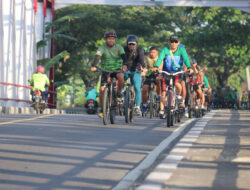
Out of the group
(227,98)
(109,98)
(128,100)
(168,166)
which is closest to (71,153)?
(168,166)

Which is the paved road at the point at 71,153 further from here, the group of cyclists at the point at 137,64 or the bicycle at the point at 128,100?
the group of cyclists at the point at 137,64

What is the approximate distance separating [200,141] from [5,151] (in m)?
3.03

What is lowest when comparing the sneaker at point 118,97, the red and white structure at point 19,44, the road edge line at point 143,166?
the road edge line at point 143,166

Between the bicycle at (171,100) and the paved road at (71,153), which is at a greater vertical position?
the bicycle at (171,100)

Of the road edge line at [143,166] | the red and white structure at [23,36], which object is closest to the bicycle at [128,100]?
the road edge line at [143,166]

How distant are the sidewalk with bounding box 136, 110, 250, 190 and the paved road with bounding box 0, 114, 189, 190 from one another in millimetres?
419

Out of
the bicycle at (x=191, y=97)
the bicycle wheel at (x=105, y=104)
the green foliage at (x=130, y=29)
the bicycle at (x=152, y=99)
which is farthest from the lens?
the green foliage at (x=130, y=29)

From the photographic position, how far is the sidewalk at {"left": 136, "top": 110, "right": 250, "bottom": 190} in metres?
7.16

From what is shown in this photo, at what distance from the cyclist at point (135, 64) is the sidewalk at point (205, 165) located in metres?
3.61

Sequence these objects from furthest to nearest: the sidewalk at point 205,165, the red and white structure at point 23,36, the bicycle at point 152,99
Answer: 1. the red and white structure at point 23,36
2. the bicycle at point 152,99
3. the sidewalk at point 205,165

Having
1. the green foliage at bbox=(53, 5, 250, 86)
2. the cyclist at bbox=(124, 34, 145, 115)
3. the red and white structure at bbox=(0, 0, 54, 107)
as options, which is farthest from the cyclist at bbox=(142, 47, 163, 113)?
the green foliage at bbox=(53, 5, 250, 86)

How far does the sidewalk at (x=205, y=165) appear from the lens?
716 centimetres

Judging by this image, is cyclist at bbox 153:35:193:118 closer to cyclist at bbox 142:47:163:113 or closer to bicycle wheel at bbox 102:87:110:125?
bicycle wheel at bbox 102:87:110:125

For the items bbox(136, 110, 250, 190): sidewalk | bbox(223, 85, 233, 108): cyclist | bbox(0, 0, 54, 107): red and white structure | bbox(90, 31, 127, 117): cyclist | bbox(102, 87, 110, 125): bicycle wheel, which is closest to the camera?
bbox(136, 110, 250, 190): sidewalk
